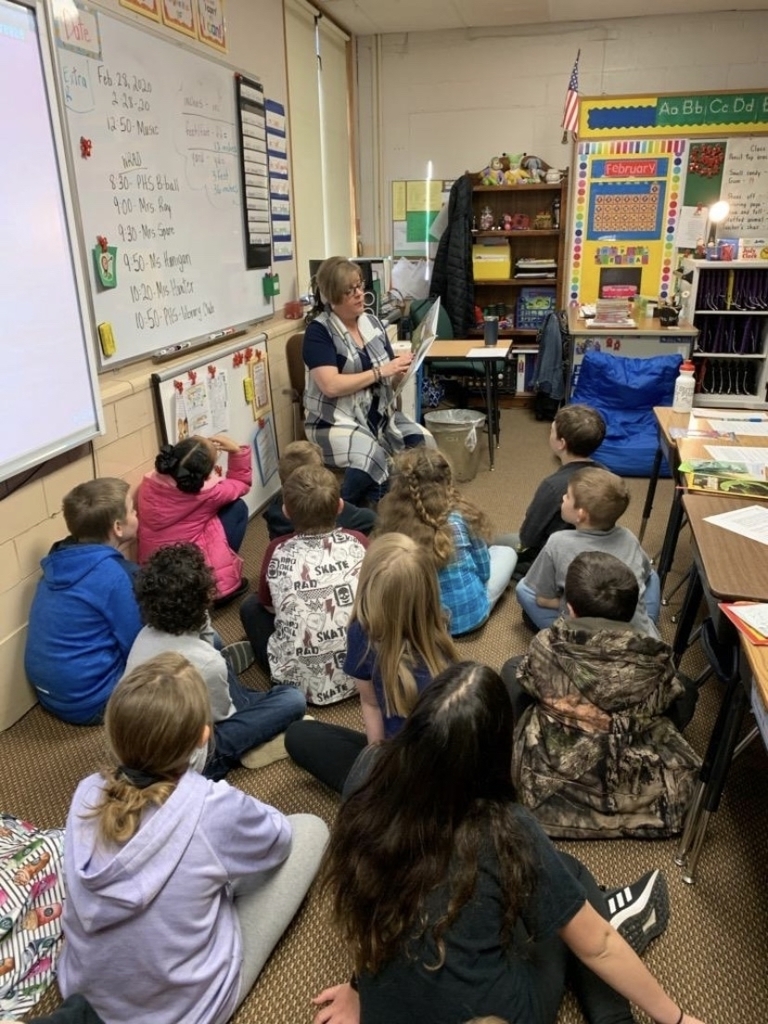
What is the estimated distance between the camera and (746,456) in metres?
2.40

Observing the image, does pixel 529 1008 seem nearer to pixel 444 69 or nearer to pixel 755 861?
pixel 755 861

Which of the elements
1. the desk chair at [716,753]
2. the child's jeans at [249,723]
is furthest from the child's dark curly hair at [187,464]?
the desk chair at [716,753]

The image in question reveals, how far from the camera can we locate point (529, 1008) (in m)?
1.04

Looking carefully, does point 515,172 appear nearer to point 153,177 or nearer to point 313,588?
point 153,177

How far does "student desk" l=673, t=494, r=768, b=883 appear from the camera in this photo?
1.56 meters

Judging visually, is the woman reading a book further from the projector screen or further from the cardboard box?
the cardboard box

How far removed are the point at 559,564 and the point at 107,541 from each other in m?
1.31

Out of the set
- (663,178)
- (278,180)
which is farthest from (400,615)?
(663,178)

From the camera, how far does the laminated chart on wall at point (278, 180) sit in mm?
3930

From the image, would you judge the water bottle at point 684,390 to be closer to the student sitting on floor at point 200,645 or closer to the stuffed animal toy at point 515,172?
the student sitting on floor at point 200,645

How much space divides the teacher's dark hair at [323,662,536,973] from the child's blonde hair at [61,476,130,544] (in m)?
1.43

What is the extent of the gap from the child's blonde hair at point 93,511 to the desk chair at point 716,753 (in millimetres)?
1597

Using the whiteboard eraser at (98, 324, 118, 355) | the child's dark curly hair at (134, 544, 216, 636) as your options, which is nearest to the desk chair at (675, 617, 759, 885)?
the child's dark curly hair at (134, 544, 216, 636)

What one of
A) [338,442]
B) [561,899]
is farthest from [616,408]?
[561,899]
